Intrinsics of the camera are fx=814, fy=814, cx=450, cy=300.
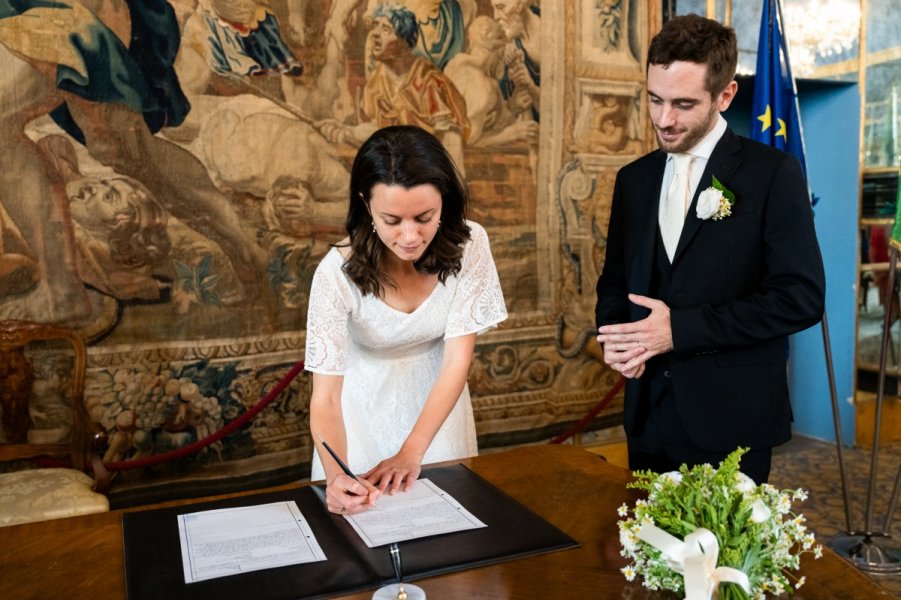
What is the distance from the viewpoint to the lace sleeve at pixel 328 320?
2.64 m

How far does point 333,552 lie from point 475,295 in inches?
45.9

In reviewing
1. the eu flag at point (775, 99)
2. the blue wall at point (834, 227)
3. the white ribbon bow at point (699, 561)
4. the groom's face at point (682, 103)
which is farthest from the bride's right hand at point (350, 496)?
the blue wall at point (834, 227)

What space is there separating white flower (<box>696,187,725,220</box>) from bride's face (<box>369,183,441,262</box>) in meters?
0.93

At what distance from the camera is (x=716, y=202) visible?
2758 millimetres

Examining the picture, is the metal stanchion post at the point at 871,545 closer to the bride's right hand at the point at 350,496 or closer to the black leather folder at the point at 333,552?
the black leather folder at the point at 333,552

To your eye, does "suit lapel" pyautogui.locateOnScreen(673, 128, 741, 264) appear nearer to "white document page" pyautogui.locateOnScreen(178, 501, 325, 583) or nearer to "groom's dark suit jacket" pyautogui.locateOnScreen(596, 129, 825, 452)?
"groom's dark suit jacket" pyautogui.locateOnScreen(596, 129, 825, 452)

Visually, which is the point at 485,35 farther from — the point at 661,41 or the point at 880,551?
the point at 880,551

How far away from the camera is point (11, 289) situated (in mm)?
4484

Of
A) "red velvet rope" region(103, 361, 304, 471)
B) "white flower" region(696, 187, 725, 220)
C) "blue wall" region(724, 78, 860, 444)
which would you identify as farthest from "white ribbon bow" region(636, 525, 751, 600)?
"blue wall" region(724, 78, 860, 444)

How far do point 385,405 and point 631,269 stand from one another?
1047 millimetres

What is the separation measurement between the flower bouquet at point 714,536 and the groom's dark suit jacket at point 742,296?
1.10m

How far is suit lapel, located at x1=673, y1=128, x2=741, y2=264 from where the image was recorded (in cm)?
284

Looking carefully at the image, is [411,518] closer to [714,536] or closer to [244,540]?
[244,540]

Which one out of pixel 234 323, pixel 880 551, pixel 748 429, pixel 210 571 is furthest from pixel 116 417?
pixel 880 551
